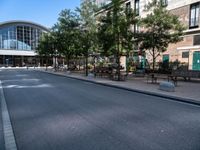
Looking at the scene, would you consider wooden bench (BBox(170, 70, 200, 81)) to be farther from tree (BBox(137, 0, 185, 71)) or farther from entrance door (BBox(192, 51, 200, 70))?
entrance door (BBox(192, 51, 200, 70))

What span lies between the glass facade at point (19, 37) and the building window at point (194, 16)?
5515cm

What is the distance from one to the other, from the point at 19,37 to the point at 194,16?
63.6m

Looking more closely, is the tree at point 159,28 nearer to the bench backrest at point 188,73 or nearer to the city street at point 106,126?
the bench backrest at point 188,73

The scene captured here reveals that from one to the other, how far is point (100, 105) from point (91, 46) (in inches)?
673

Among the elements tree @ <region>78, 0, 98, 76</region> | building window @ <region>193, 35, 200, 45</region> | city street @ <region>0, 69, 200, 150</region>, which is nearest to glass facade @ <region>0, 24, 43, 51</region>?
tree @ <region>78, 0, 98, 76</region>

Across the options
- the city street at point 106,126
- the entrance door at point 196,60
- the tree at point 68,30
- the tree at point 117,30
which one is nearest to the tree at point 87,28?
the tree at point 68,30

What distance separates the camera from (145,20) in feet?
51.9

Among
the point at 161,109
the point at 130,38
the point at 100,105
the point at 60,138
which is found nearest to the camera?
the point at 60,138

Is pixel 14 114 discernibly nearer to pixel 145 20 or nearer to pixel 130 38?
pixel 145 20

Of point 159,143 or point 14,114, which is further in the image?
point 14,114

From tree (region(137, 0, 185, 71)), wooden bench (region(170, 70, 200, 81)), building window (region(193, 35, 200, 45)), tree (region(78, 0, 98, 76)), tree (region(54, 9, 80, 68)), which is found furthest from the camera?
tree (region(54, 9, 80, 68))

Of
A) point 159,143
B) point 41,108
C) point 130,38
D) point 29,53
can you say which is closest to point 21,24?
point 29,53

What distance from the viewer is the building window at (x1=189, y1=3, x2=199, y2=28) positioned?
2422cm

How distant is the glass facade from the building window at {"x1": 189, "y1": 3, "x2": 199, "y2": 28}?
55155 millimetres
